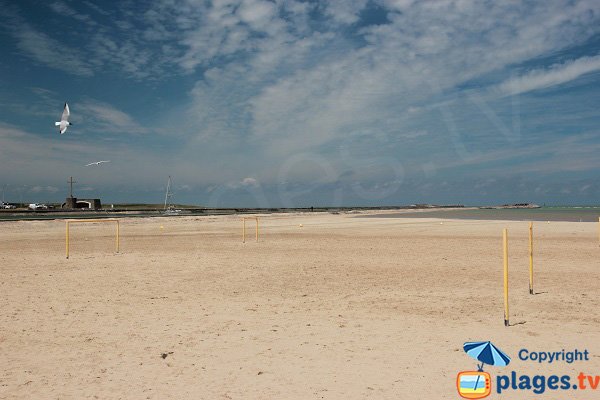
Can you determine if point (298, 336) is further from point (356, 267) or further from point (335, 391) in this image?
point (356, 267)

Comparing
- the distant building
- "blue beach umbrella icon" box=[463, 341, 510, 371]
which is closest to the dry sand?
"blue beach umbrella icon" box=[463, 341, 510, 371]

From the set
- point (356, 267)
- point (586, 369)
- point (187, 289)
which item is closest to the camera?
point (586, 369)

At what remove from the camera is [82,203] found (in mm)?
122250

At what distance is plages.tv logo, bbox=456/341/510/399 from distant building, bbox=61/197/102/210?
120m

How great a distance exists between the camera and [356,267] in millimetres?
16781

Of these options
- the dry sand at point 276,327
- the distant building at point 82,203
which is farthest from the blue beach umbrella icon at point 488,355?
the distant building at point 82,203

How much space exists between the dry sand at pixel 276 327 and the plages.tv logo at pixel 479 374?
0.16m

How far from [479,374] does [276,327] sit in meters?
3.79

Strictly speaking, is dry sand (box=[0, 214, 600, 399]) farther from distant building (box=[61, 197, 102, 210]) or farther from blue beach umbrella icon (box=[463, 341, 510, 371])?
distant building (box=[61, 197, 102, 210])

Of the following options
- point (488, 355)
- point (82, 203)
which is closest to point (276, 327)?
point (488, 355)

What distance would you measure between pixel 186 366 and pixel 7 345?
10.8 feet

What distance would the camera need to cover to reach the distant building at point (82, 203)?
11225 centimetres

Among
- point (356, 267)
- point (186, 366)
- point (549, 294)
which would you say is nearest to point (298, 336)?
point (186, 366)

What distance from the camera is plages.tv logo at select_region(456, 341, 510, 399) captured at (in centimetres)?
565
